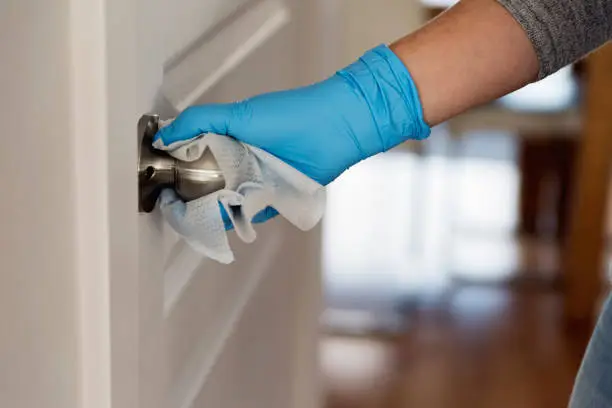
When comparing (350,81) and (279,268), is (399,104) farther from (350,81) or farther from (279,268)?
(279,268)

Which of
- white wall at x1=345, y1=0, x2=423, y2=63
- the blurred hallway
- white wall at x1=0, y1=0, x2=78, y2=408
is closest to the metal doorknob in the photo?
white wall at x1=0, y1=0, x2=78, y2=408

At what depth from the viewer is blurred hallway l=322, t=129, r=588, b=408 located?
2355 millimetres

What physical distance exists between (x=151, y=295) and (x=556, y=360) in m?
1.96

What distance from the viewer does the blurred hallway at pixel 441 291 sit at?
236 centimetres

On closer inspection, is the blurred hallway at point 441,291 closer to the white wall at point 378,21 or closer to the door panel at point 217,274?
the white wall at point 378,21

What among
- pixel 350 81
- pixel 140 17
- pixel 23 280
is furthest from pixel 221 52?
pixel 23 280

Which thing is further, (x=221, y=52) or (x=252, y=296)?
(x=252, y=296)

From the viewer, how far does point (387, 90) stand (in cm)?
77

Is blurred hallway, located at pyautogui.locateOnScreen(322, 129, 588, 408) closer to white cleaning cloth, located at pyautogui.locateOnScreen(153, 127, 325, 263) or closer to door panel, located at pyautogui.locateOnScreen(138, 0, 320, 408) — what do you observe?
door panel, located at pyautogui.locateOnScreen(138, 0, 320, 408)

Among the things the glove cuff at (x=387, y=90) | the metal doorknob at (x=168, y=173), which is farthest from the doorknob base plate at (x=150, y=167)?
the glove cuff at (x=387, y=90)

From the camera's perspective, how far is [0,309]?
48 centimetres

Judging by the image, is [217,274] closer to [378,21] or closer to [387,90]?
[387,90]

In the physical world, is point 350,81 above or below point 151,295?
above

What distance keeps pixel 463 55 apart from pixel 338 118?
0.36 ft
